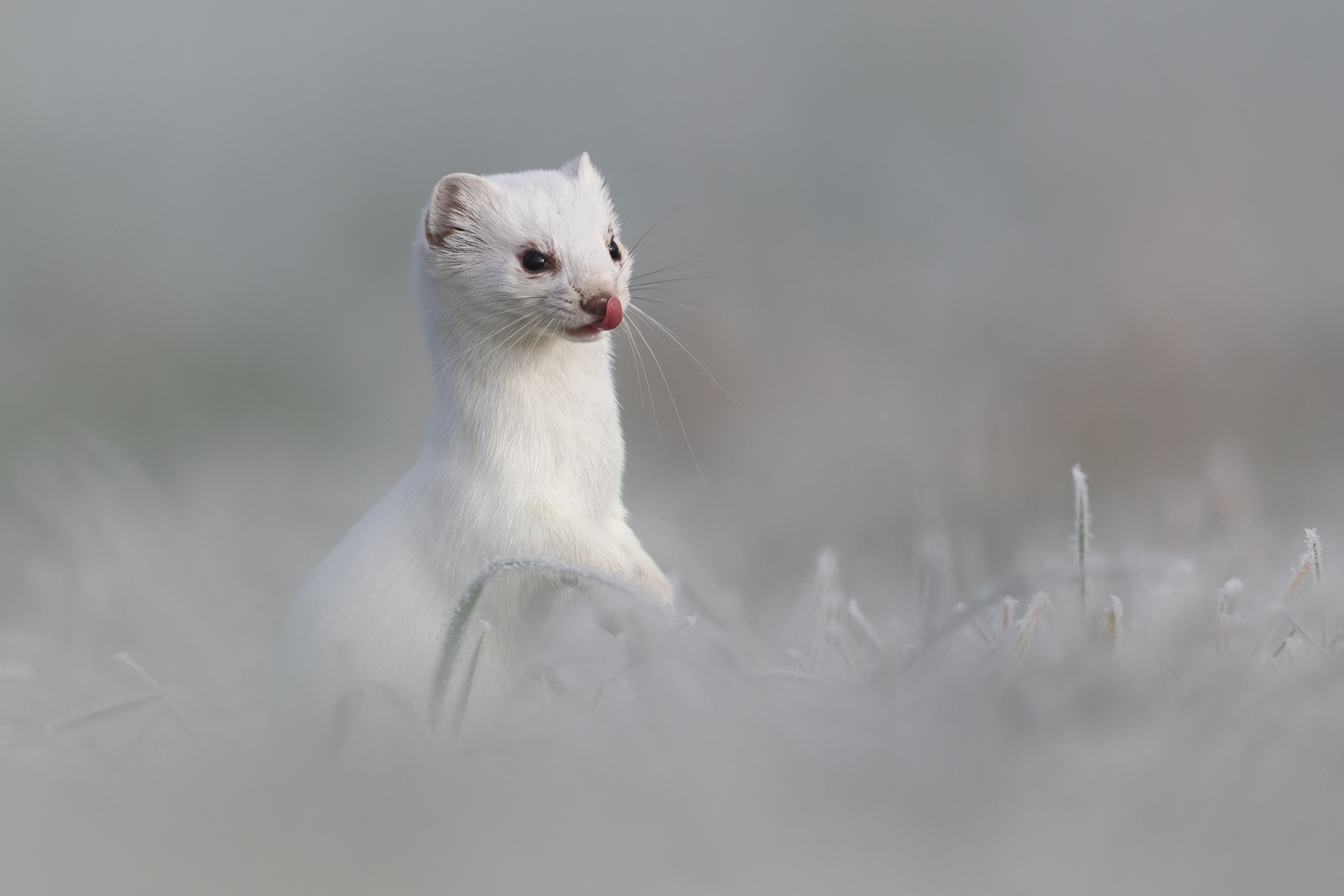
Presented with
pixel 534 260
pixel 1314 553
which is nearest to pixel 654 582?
pixel 534 260

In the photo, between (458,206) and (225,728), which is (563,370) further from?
(225,728)

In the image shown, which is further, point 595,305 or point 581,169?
point 581,169

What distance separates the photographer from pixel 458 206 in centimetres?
101

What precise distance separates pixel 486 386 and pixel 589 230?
0.16 m

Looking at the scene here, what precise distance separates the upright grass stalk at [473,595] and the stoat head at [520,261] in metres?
0.26

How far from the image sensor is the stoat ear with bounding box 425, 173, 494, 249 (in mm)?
993

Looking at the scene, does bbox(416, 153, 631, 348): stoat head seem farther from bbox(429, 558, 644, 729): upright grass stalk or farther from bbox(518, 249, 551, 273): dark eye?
bbox(429, 558, 644, 729): upright grass stalk

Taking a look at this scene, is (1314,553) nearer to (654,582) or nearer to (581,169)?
(654,582)

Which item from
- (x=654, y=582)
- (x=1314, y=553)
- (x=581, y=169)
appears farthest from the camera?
(x=581, y=169)

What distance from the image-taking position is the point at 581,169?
3.53ft

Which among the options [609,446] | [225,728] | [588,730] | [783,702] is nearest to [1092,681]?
[783,702]

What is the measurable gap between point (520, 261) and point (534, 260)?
12mm

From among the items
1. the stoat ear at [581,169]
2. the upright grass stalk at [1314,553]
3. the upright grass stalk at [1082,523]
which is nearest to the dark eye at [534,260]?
the stoat ear at [581,169]

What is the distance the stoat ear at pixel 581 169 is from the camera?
1070 mm
